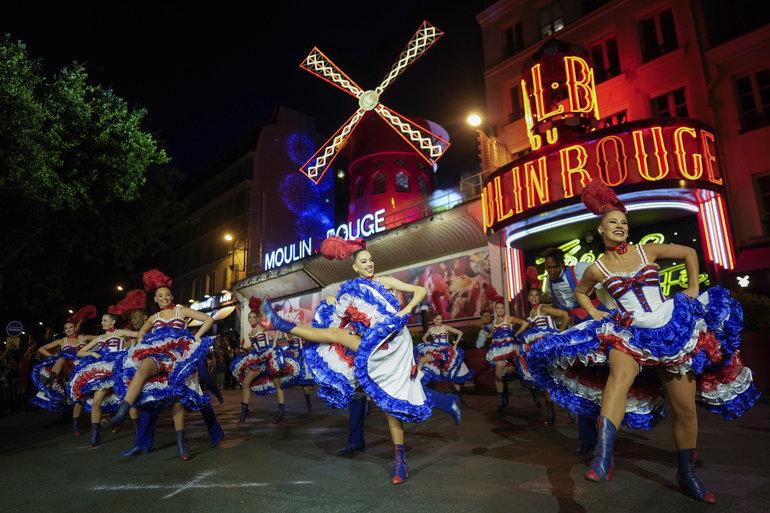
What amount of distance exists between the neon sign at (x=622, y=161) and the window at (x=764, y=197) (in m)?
Result: 1.19

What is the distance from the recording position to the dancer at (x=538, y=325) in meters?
6.73

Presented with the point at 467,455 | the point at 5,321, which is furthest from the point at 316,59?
the point at 467,455

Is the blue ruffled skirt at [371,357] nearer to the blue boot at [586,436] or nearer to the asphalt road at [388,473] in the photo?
the asphalt road at [388,473]

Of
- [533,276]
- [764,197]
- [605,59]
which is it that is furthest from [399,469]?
[605,59]

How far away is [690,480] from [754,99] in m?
13.9

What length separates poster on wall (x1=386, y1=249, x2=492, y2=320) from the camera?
700 inches

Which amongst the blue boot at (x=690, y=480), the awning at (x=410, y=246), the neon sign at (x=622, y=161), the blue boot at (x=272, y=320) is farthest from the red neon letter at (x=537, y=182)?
the blue boot at (x=272, y=320)

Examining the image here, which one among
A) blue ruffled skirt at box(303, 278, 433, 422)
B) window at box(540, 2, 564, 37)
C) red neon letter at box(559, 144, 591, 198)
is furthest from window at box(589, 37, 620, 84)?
blue ruffled skirt at box(303, 278, 433, 422)

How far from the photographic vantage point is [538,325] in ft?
24.5

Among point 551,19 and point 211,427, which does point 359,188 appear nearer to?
point 551,19

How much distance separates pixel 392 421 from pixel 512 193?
10862mm

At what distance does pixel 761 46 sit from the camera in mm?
12789

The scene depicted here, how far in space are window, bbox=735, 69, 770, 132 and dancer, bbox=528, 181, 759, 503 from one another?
40.4 ft

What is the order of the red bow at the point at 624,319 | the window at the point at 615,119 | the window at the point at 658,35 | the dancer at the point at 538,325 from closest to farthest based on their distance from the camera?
the red bow at the point at 624,319 → the dancer at the point at 538,325 → the window at the point at 658,35 → the window at the point at 615,119
